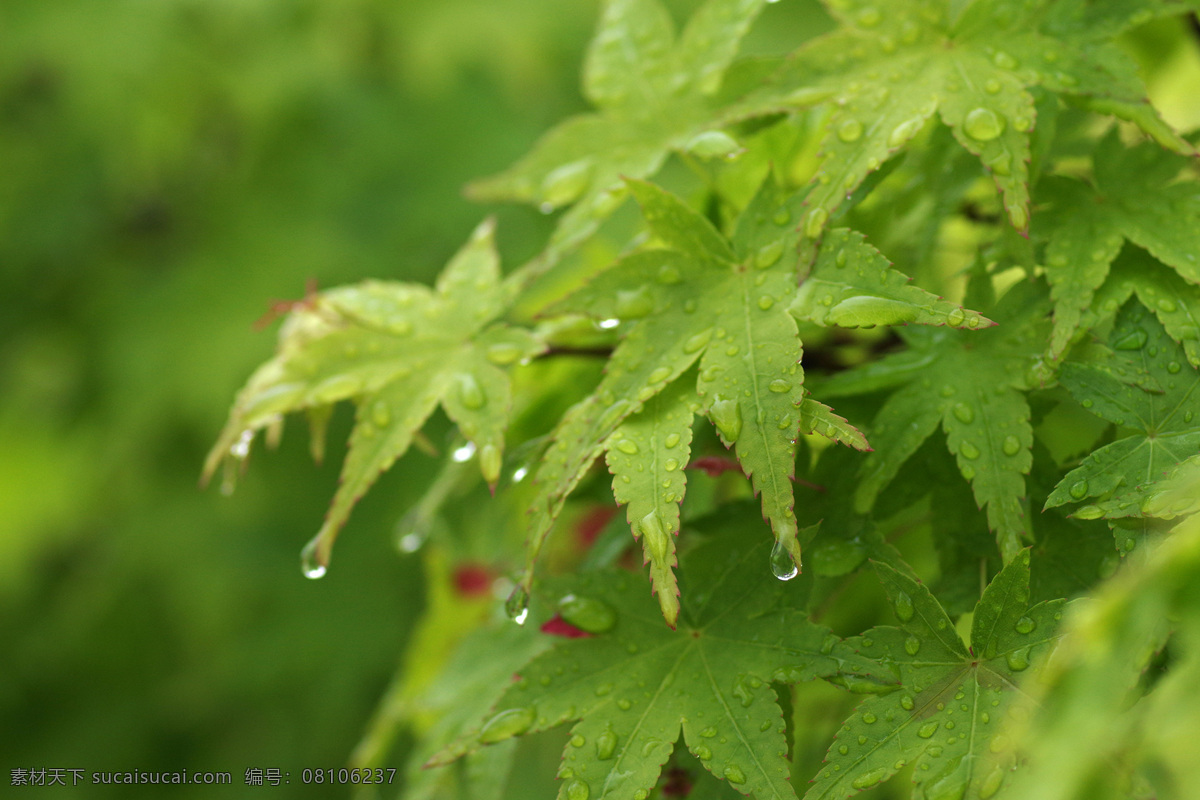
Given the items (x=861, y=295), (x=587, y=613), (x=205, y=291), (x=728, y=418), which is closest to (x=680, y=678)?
(x=587, y=613)

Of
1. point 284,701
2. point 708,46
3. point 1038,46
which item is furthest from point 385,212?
point 1038,46

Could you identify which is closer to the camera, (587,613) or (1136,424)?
(1136,424)

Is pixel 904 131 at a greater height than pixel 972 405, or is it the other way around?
pixel 904 131

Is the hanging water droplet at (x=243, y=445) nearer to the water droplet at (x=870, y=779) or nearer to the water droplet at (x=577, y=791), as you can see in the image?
the water droplet at (x=577, y=791)

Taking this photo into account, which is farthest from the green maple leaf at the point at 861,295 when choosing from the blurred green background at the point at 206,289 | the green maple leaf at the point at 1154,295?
the blurred green background at the point at 206,289

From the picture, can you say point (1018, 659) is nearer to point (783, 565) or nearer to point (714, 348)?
point (783, 565)

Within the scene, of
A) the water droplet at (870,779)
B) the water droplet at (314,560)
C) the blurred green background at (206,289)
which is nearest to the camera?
the water droplet at (870,779)

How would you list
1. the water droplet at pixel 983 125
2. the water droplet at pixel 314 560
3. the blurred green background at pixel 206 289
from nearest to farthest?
the water droplet at pixel 983 125, the water droplet at pixel 314 560, the blurred green background at pixel 206 289

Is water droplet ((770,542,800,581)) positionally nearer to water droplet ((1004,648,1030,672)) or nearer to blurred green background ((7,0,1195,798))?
water droplet ((1004,648,1030,672))
